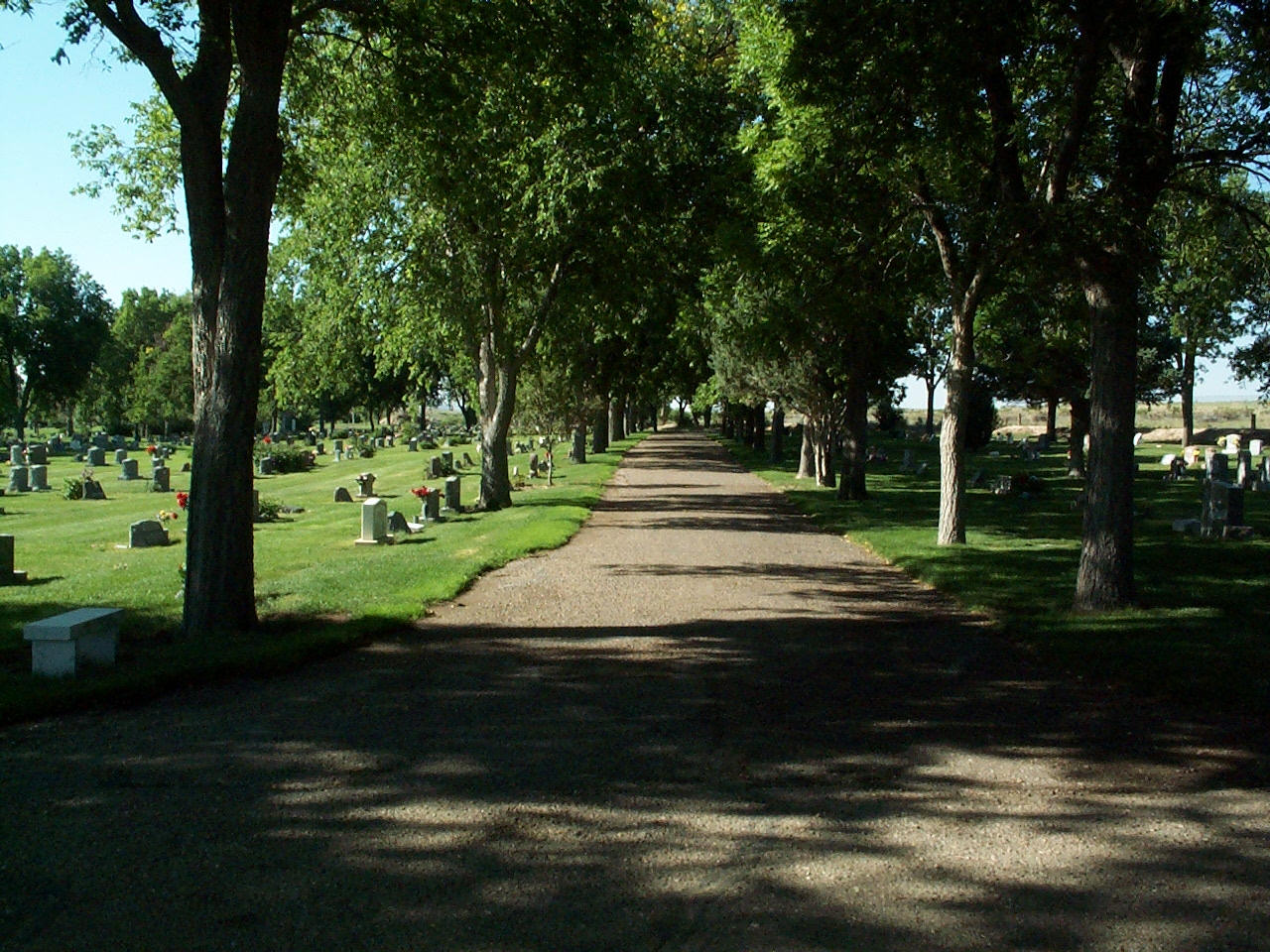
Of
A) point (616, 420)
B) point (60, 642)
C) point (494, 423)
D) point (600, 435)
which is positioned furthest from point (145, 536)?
point (616, 420)

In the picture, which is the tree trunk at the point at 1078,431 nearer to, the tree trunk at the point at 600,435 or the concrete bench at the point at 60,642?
the tree trunk at the point at 600,435

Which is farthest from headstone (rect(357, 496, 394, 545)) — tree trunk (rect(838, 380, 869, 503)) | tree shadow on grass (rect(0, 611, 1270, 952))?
tree trunk (rect(838, 380, 869, 503))

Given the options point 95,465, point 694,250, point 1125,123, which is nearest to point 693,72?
point 694,250

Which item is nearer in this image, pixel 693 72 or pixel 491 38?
pixel 491 38

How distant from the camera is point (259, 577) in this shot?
13.9 meters

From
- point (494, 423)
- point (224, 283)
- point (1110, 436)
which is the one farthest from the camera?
point (494, 423)

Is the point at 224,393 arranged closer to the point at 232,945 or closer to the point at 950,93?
the point at 232,945

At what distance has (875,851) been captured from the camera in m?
4.73

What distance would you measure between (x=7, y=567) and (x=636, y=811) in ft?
40.6

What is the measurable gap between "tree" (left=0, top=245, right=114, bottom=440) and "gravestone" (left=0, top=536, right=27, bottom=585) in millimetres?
62361

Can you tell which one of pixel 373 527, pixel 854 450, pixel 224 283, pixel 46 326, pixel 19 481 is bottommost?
pixel 373 527

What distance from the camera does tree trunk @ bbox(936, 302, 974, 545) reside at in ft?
53.1

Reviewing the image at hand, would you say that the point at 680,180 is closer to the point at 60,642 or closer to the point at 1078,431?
the point at 60,642

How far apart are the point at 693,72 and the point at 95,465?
3473cm
